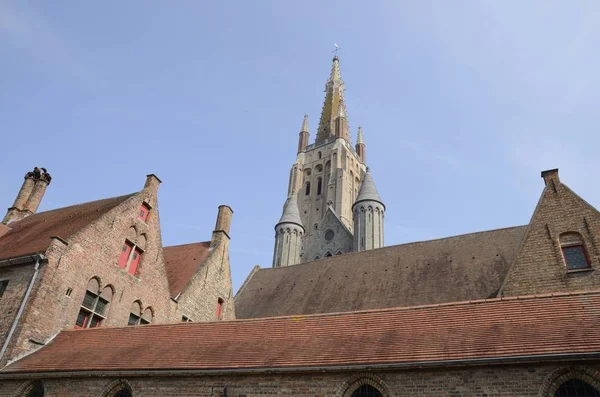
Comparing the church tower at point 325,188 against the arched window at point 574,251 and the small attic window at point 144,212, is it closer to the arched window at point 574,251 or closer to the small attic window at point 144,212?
the small attic window at point 144,212

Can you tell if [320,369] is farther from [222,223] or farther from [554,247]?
[222,223]

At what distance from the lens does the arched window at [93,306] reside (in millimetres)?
15000

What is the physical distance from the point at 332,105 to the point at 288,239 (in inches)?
1214

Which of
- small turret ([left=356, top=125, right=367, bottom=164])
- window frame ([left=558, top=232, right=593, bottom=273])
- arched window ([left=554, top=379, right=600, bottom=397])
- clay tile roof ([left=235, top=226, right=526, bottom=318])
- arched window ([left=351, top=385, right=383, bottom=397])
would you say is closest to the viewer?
arched window ([left=554, top=379, right=600, bottom=397])

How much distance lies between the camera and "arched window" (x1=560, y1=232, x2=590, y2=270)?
12969mm

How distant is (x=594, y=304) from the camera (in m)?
9.35

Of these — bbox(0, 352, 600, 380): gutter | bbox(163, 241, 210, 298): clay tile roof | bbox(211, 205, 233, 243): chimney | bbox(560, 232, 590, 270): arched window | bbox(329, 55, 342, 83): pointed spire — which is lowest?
bbox(0, 352, 600, 380): gutter

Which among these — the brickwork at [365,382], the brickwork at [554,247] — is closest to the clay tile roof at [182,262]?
the brickwork at [365,382]

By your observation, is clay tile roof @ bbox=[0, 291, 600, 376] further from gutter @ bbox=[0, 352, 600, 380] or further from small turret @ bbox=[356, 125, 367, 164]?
small turret @ bbox=[356, 125, 367, 164]

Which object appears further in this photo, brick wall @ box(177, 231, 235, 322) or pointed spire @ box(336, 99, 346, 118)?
pointed spire @ box(336, 99, 346, 118)

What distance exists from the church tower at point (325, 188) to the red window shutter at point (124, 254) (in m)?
22.4

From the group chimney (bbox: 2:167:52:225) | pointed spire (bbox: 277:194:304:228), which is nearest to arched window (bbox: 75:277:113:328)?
chimney (bbox: 2:167:52:225)

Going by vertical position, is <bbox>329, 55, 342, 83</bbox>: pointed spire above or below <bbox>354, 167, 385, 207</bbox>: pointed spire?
above

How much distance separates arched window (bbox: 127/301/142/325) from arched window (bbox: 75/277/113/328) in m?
1.13
